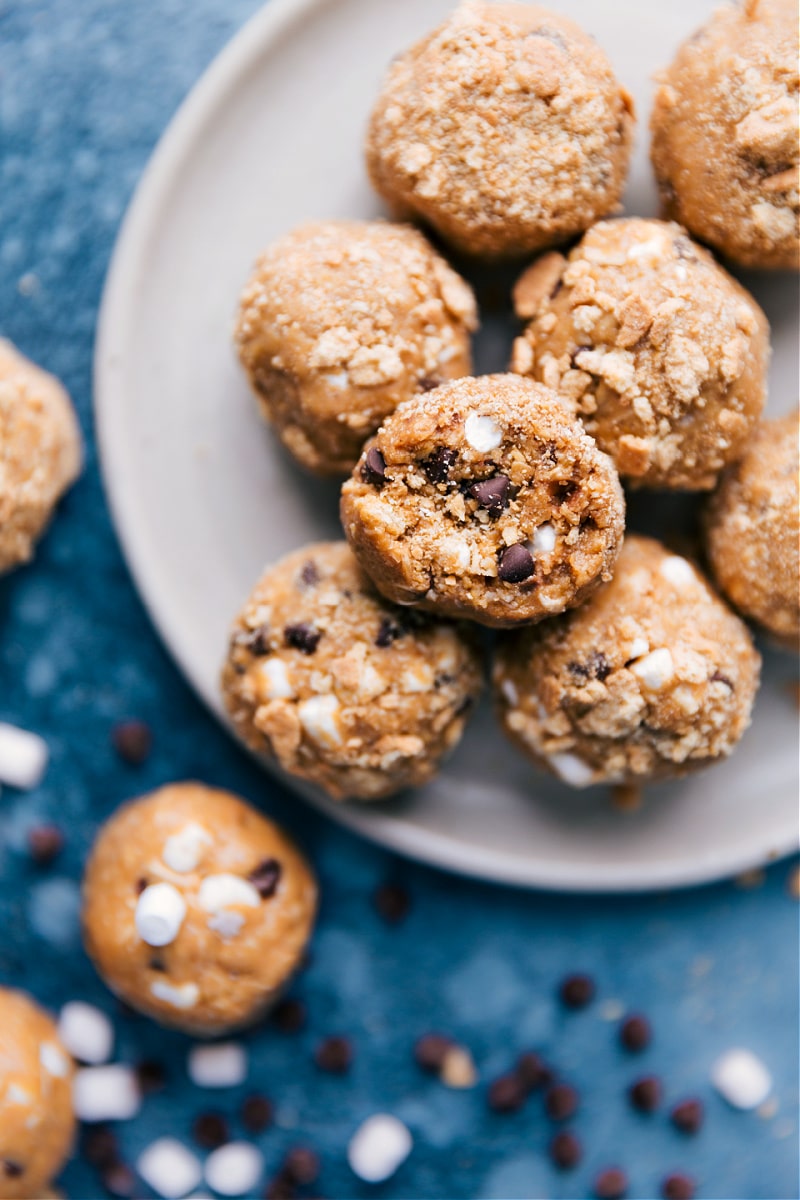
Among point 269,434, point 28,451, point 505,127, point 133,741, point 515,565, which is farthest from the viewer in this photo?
point 133,741

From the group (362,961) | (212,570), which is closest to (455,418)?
(212,570)

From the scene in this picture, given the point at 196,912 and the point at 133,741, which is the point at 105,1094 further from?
the point at 133,741

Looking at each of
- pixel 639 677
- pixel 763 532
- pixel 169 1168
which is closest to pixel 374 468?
pixel 639 677

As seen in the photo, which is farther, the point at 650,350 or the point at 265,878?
the point at 265,878

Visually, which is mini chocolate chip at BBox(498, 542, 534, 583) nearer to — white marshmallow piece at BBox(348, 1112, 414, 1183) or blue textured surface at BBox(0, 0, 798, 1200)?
blue textured surface at BBox(0, 0, 798, 1200)

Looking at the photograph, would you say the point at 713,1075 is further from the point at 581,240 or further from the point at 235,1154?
the point at 581,240

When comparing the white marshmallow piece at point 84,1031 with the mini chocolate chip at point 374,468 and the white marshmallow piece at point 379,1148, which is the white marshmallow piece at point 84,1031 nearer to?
the white marshmallow piece at point 379,1148

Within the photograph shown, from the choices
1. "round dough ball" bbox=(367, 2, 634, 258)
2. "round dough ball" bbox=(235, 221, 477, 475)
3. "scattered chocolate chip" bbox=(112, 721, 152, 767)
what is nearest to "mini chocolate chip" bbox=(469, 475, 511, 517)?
"round dough ball" bbox=(235, 221, 477, 475)
